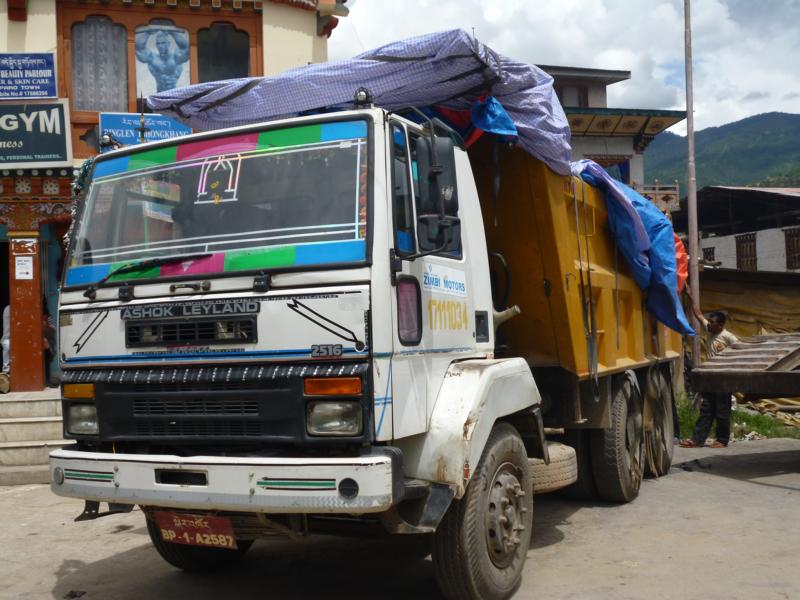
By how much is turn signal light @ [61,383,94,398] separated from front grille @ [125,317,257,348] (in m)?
0.32

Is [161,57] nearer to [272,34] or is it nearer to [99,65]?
[99,65]

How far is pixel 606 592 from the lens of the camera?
4.71 metres

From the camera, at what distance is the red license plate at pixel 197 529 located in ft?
13.2

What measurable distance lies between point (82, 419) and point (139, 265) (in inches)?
32.2

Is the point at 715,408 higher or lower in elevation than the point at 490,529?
lower

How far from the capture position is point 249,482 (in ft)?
12.0

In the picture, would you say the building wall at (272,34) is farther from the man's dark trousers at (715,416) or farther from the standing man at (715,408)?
the man's dark trousers at (715,416)

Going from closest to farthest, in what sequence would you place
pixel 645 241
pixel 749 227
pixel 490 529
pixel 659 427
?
pixel 490 529, pixel 645 241, pixel 659 427, pixel 749 227

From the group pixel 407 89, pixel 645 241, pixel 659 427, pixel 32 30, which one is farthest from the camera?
pixel 32 30

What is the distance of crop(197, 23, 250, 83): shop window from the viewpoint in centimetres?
1282

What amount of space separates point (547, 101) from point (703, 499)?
3979 millimetres

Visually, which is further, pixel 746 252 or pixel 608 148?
pixel 746 252

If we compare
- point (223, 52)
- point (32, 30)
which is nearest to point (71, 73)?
point (32, 30)

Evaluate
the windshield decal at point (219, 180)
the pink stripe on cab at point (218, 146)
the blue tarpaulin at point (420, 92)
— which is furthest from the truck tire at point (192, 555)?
the blue tarpaulin at point (420, 92)
